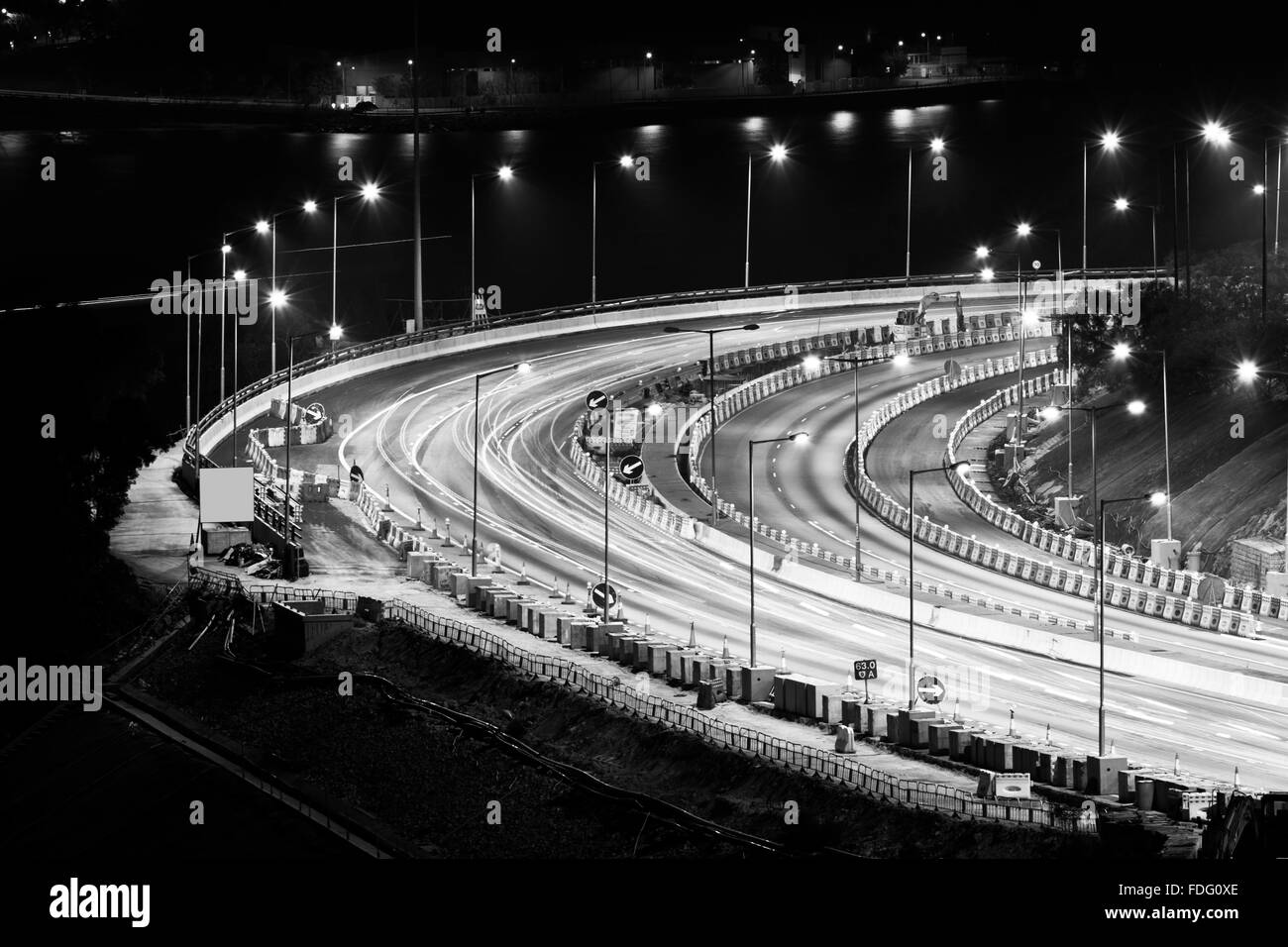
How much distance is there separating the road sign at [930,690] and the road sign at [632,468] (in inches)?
1329

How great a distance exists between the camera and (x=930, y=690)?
55656mm

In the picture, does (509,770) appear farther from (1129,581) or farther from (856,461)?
(856,461)

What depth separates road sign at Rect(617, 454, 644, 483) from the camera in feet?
293

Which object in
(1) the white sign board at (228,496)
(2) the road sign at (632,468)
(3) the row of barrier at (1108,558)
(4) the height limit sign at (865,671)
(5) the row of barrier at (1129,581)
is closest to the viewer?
(4) the height limit sign at (865,671)

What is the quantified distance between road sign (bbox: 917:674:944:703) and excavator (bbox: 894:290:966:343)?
2644 inches

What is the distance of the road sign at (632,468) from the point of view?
89.3 m

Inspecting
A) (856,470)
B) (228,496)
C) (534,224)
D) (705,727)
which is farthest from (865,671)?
(534,224)

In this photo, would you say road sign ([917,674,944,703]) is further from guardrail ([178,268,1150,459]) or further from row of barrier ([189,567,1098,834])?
guardrail ([178,268,1150,459])

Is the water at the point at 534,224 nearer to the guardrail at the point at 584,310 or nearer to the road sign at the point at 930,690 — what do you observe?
the guardrail at the point at 584,310

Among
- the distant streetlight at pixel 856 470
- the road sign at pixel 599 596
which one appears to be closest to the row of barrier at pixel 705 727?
the road sign at pixel 599 596

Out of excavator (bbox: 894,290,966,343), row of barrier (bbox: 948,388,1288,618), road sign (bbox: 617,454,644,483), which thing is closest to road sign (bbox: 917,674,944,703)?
row of barrier (bbox: 948,388,1288,618)
